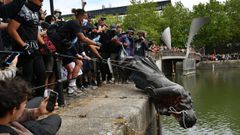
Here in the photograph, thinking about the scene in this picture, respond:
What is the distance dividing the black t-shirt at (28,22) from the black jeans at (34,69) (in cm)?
20

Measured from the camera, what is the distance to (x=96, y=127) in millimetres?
4965

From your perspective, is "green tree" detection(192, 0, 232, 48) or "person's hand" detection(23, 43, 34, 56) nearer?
"person's hand" detection(23, 43, 34, 56)

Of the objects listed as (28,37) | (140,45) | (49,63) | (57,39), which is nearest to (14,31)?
(28,37)

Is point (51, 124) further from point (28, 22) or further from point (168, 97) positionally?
point (168, 97)

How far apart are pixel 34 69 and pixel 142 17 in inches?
2153

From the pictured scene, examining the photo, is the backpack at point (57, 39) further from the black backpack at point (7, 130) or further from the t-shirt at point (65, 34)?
the black backpack at point (7, 130)

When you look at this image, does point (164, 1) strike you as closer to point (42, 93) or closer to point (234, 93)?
point (234, 93)

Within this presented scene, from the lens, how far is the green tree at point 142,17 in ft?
193

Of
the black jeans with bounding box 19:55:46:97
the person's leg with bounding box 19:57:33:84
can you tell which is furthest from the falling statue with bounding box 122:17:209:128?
the person's leg with bounding box 19:57:33:84

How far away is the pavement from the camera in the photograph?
4926 millimetres

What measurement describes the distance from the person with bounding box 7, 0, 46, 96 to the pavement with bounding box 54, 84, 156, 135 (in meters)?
0.72

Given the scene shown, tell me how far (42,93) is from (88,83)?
412 centimetres

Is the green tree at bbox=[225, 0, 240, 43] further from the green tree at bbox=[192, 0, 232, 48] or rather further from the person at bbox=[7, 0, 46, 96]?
the person at bbox=[7, 0, 46, 96]

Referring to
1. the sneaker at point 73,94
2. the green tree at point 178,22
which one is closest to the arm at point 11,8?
the sneaker at point 73,94
